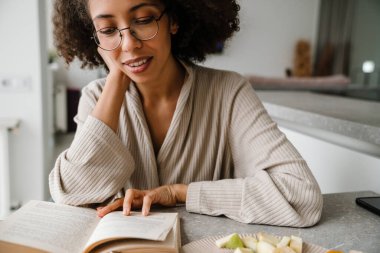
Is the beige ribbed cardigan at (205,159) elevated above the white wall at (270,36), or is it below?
below

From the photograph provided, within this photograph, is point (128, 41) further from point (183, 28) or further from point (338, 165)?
point (338, 165)

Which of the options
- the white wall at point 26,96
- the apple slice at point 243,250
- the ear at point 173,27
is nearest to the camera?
the apple slice at point 243,250

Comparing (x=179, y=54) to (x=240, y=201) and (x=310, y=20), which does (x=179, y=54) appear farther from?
(x=310, y=20)

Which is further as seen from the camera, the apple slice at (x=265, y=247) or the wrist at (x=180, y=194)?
the wrist at (x=180, y=194)

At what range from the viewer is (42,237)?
2.49 ft

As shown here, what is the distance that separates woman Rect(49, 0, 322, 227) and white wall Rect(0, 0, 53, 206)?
1.40 m

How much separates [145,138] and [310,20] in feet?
19.7

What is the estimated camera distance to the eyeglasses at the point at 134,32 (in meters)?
1.04

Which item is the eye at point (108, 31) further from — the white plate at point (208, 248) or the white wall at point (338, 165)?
the white wall at point (338, 165)

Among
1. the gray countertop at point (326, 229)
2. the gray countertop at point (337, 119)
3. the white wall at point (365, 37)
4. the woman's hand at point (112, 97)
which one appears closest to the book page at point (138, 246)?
the gray countertop at point (326, 229)

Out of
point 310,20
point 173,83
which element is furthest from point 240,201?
point 310,20

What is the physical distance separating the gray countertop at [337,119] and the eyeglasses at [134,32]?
767 millimetres

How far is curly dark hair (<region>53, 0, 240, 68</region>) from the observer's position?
4.14 feet

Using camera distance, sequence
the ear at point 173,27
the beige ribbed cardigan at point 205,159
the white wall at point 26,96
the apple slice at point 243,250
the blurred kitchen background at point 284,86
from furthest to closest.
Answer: the white wall at point 26,96, the blurred kitchen background at point 284,86, the ear at point 173,27, the beige ribbed cardigan at point 205,159, the apple slice at point 243,250
